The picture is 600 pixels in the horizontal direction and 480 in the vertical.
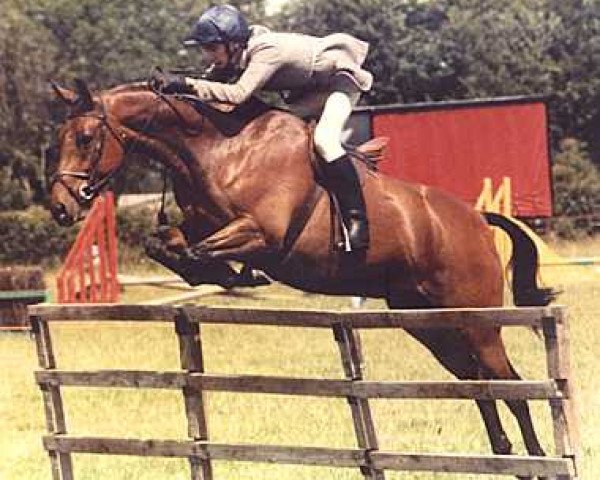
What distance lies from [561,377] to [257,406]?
5.26 m

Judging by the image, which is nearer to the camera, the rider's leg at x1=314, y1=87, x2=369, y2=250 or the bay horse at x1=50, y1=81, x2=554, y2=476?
the bay horse at x1=50, y1=81, x2=554, y2=476

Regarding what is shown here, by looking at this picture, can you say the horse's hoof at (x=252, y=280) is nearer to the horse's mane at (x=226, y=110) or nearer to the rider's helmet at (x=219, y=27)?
the horse's mane at (x=226, y=110)

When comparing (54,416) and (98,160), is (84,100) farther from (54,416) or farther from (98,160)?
(54,416)

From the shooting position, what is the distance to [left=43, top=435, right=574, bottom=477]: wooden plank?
5883 mm

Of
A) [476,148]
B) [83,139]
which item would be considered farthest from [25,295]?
[83,139]

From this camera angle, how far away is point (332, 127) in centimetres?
691

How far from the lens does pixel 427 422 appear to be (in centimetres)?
971

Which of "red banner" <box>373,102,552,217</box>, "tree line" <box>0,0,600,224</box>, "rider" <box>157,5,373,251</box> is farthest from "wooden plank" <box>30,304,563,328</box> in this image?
"tree line" <box>0,0,600,224</box>

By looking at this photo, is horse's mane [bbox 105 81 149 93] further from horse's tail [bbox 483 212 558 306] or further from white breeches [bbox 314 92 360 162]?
horse's tail [bbox 483 212 558 306]

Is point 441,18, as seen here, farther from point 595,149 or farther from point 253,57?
point 253,57

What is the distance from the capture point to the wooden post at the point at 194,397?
667 centimetres

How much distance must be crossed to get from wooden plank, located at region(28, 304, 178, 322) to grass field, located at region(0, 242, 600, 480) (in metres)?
1.56

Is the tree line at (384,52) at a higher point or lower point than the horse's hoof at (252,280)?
higher

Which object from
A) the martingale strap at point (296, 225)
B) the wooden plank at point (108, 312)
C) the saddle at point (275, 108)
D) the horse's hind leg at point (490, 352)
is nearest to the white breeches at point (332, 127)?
the saddle at point (275, 108)
